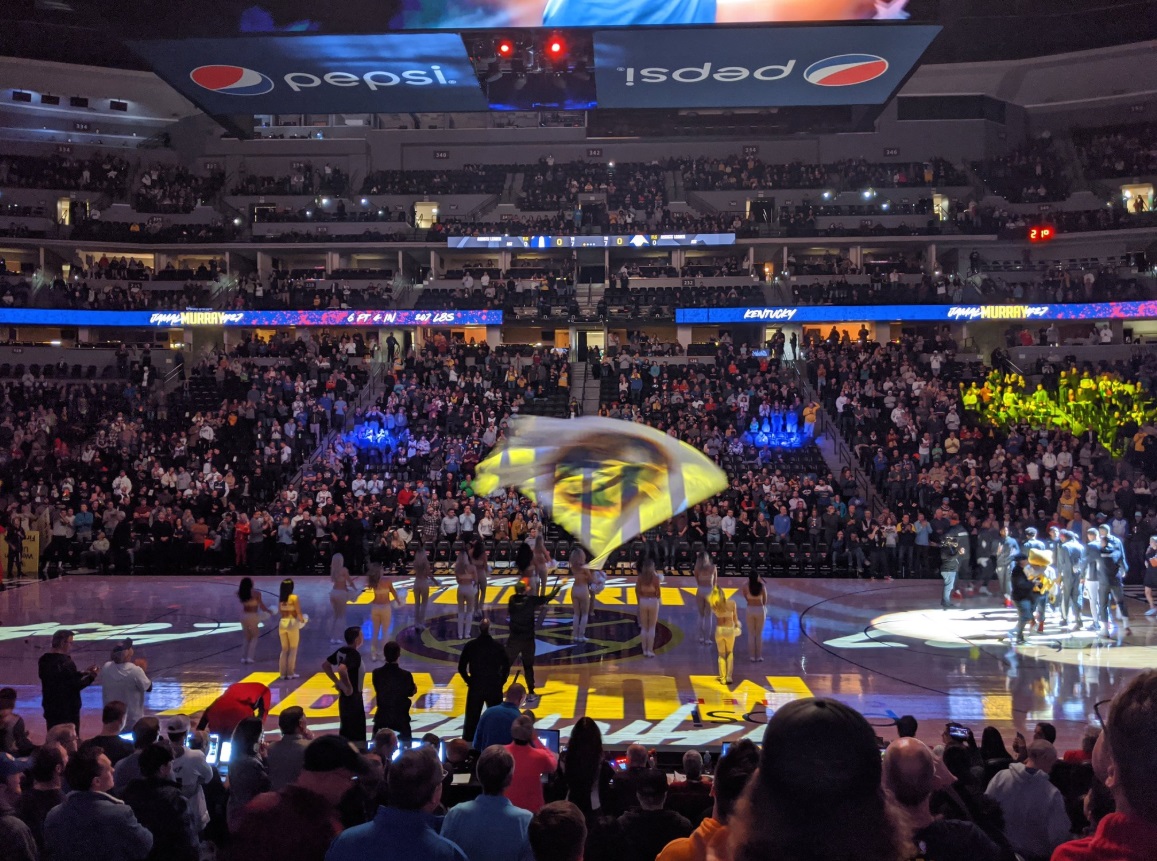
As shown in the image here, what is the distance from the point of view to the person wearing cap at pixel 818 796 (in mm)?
1933

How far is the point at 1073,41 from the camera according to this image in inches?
1903

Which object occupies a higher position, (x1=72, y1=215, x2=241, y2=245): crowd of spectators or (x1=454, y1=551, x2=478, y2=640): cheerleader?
(x1=72, y1=215, x2=241, y2=245): crowd of spectators

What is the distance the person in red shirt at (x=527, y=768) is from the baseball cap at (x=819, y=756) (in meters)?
4.62

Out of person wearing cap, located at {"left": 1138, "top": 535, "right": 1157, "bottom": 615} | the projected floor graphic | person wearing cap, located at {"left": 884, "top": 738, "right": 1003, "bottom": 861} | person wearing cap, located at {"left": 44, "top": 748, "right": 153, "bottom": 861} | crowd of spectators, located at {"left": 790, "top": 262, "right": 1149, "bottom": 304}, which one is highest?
crowd of spectators, located at {"left": 790, "top": 262, "right": 1149, "bottom": 304}

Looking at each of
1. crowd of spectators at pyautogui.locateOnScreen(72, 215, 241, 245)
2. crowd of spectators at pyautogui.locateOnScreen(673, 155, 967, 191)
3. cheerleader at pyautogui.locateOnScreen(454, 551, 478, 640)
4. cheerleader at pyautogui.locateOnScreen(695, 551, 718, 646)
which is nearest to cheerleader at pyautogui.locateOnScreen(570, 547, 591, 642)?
cheerleader at pyautogui.locateOnScreen(454, 551, 478, 640)

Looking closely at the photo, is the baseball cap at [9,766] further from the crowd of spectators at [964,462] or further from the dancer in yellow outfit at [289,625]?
the crowd of spectators at [964,462]

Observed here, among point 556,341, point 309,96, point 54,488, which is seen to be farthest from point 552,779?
point 556,341

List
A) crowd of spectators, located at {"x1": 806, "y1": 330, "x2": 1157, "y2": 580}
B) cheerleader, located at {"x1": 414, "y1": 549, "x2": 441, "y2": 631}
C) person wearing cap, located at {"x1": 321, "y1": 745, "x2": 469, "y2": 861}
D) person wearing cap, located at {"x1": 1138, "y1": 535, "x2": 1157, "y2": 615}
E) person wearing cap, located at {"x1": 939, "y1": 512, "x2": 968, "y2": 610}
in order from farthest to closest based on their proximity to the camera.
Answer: crowd of spectators, located at {"x1": 806, "y1": 330, "x2": 1157, "y2": 580}
person wearing cap, located at {"x1": 939, "y1": 512, "x2": 968, "y2": 610}
person wearing cap, located at {"x1": 1138, "y1": 535, "x2": 1157, "y2": 615}
cheerleader, located at {"x1": 414, "y1": 549, "x2": 441, "y2": 631}
person wearing cap, located at {"x1": 321, "y1": 745, "x2": 469, "y2": 861}

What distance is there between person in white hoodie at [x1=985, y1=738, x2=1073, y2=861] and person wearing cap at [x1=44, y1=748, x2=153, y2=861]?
15.8ft

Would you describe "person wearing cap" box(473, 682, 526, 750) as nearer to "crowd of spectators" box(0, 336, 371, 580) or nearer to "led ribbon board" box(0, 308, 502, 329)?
"crowd of spectators" box(0, 336, 371, 580)

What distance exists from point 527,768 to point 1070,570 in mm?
14889

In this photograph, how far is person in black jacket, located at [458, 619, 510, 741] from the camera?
10.6 metres

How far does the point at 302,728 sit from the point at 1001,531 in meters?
20.0

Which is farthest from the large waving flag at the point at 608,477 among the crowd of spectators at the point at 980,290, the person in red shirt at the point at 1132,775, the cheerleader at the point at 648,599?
the crowd of spectators at the point at 980,290
